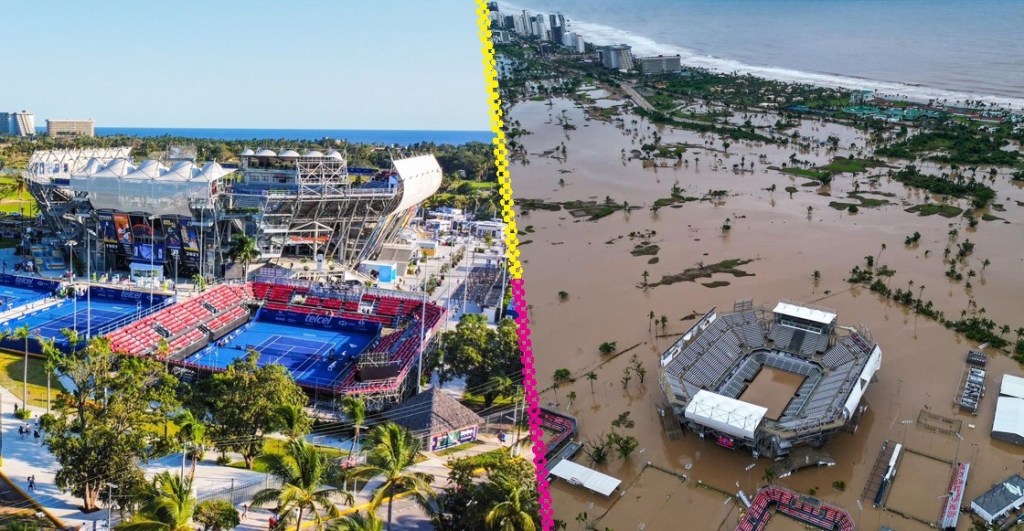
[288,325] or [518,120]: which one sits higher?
[518,120]

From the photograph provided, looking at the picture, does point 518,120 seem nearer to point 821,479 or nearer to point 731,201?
point 731,201

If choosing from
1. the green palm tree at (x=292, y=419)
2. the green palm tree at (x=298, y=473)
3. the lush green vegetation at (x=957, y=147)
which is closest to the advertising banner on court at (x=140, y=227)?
the green palm tree at (x=292, y=419)

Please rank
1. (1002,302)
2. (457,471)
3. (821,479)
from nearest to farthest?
1. (457,471)
2. (821,479)
3. (1002,302)

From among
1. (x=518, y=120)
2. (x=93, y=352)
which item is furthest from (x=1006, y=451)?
(x=518, y=120)

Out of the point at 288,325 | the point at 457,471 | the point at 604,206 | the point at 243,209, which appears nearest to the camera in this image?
the point at 457,471

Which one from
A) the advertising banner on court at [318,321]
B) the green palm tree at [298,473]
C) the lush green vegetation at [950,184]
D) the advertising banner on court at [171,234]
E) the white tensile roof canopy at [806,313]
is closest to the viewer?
the green palm tree at [298,473]

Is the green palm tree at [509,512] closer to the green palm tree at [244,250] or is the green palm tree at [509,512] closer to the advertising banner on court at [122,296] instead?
the advertising banner on court at [122,296]
